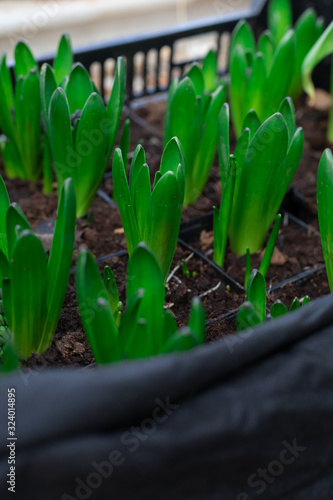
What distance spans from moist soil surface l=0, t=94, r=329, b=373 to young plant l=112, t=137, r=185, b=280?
0.10 metres

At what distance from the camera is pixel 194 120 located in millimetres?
932

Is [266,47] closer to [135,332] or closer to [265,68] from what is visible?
[265,68]

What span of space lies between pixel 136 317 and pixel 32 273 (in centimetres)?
11

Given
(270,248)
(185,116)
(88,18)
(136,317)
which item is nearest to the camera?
(136,317)

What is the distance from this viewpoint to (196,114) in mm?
928

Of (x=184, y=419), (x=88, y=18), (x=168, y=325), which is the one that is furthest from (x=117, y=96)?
(x=88, y=18)

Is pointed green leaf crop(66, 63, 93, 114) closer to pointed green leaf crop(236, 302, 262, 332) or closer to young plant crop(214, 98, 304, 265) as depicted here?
young plant crop(214, 98, 304, 265)

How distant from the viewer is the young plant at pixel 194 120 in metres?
0.92

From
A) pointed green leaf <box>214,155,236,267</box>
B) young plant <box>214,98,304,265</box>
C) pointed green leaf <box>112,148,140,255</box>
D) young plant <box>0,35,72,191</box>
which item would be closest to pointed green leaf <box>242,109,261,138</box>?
young plant <box>214,98,304,265</box>

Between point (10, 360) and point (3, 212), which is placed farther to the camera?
point (3, 212)

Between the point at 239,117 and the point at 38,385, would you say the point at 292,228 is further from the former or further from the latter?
the point at 38,385

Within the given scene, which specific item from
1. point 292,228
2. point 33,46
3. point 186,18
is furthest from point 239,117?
point 186,18

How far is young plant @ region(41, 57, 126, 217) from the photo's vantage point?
33.4 inches

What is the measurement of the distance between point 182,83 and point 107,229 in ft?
0.83
